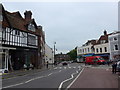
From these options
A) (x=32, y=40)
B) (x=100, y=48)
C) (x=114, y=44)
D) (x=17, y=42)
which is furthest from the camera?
(x=100, y=48)

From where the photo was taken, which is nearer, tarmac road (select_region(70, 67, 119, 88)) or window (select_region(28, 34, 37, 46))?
tarmac road (select_region(70, 67, 119, 88))

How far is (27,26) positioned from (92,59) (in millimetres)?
18893

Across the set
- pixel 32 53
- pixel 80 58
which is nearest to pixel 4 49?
pixel 32 53

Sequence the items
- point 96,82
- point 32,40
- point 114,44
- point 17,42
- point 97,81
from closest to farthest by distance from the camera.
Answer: point 96,82, point 97,81, point 17,42, point 32,40, point 114,44

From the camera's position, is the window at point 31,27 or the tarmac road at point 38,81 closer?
the tarmac road at point 38,81

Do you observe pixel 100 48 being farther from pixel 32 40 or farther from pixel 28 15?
pixel 32 40

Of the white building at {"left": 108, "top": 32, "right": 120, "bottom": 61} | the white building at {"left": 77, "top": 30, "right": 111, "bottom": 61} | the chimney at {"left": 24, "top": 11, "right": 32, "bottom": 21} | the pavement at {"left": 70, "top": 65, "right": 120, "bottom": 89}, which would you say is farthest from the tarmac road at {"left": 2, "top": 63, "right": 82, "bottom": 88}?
the white building at {"left": 77, "top": 30, "right": 111, "bottom": 61}

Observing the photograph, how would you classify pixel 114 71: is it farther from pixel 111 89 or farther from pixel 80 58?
pixel 80 58

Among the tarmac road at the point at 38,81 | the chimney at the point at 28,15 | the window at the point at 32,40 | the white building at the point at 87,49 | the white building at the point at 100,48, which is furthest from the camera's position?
the white building at the point at 87,49

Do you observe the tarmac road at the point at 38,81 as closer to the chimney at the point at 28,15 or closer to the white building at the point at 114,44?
the chimney at the point at 28,15

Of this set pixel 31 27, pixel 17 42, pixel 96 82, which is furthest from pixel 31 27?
pixel 96 82

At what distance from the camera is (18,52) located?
2766 centimetres

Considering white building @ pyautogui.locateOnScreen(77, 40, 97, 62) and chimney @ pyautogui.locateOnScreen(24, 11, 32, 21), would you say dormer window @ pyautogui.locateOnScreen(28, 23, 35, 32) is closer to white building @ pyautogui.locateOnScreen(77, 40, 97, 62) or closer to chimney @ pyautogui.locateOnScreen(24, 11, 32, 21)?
chimney @ pyautogui.locateOnScreen(24, 11, 32, 21)

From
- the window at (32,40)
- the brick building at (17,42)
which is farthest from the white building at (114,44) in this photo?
the window at (32,40)
